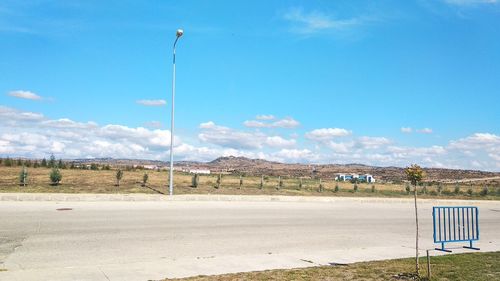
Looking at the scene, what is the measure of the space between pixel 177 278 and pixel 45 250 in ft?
13.8

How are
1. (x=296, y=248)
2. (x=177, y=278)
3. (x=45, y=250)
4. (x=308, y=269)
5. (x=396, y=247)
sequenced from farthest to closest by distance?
1. (x=396, y=247)
2. (x=296, y=248)
3. (x=45, y=250)
4. (x=308, y=269)
5. (x=177, y=278)

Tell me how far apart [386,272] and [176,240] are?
5.96m

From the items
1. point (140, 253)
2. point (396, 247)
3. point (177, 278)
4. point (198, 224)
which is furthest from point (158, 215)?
point (177, 278)

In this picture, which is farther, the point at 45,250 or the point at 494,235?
the point at 494,235

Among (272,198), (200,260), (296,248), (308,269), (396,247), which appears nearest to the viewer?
(308,269)

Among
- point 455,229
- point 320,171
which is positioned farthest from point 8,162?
point 320,171

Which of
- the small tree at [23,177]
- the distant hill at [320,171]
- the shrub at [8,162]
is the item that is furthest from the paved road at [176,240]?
the distant hill at [320,171]

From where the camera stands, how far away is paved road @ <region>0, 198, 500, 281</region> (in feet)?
29.0

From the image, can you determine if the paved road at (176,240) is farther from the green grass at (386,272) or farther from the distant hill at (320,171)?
the distant hill at (320,171)

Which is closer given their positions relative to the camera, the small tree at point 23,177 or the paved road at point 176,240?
the paved road at point 176,240

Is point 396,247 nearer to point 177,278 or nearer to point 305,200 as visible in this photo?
point 177,278

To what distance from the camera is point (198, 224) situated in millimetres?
16031

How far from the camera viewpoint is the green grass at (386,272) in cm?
807

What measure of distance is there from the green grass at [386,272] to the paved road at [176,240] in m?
0.69
